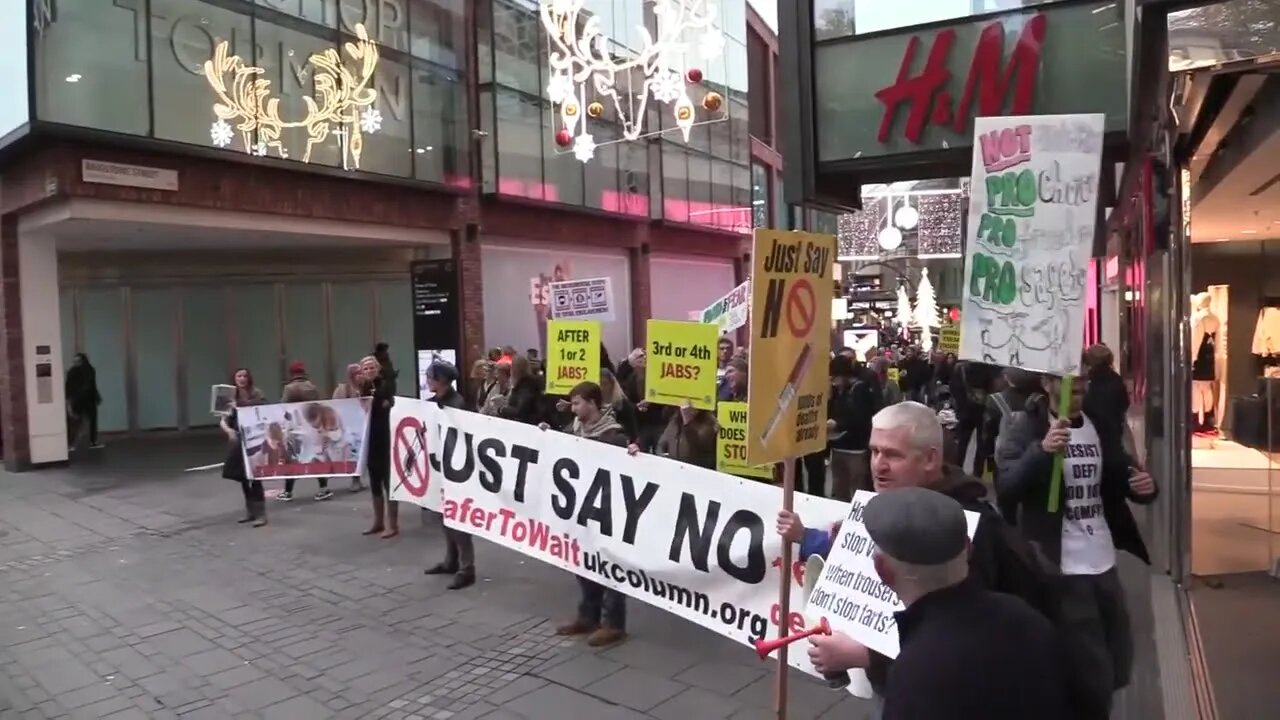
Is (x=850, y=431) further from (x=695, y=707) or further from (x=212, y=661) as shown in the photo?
(x=212, y=661)

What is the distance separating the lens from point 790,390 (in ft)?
12.8

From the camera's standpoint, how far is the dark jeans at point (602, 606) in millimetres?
6098

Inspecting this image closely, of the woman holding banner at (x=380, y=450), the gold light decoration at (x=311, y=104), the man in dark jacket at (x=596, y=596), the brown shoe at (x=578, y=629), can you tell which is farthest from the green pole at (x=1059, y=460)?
the gold light decoration at (x=311, y=104)

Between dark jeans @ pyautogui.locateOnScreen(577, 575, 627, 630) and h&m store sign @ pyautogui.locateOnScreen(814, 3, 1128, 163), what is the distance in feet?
15.1

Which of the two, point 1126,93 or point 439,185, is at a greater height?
point 439,185

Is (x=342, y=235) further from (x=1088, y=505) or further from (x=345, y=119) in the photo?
(x=1088, y=505)

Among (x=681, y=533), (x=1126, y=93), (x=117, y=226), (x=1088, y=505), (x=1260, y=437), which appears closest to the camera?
(x=1088, y=505)

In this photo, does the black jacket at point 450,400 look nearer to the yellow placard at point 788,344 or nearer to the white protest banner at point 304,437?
the white protest banner at point 304,437

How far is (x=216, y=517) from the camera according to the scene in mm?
10812

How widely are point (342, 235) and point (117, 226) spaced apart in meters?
3.91

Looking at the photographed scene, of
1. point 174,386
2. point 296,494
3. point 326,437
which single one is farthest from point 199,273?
A: point 326,437

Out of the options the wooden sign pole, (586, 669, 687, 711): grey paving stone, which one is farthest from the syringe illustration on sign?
(586, 669, 687, 711): grey paving stone

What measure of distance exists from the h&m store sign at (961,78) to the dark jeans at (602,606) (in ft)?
15.1

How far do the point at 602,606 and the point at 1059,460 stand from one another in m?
3.30
